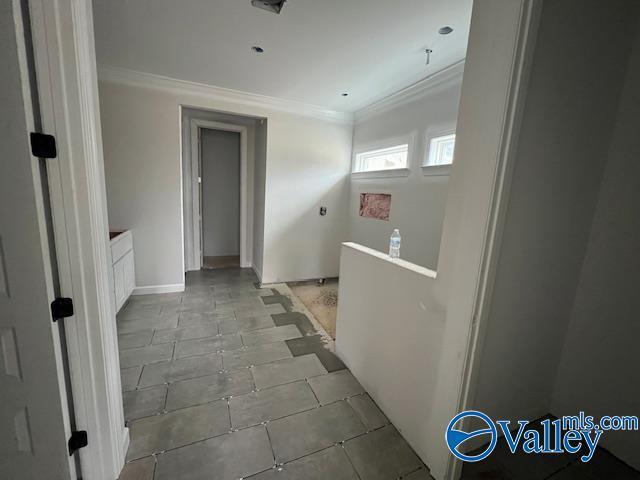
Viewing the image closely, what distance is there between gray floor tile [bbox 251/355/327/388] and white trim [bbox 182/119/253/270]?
2861mm

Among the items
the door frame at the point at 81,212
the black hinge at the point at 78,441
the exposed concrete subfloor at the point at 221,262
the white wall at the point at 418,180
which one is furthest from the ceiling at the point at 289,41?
the exposed concrete subfloor at the point at 221,262

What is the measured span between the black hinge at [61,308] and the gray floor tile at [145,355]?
4.36ft

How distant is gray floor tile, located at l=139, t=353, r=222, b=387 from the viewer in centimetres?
182

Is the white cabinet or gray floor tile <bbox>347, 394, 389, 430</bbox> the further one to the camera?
the white cabinet

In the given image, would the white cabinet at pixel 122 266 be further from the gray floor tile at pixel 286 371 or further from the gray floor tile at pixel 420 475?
the gray floor tile at pixel 420 475

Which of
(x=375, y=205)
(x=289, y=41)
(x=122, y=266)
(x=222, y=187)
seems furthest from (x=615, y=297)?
(x=222, y=187)

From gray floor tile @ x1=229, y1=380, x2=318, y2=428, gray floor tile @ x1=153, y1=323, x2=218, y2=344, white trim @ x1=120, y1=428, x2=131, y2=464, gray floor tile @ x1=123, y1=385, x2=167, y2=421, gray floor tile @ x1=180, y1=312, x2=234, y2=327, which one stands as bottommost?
gray floor tile @ x1=123, y1=385, x2=167, y2=421

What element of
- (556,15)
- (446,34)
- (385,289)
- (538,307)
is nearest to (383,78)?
(446,34)

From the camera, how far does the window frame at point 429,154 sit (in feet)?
7.95

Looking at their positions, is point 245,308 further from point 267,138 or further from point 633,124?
point 633,124

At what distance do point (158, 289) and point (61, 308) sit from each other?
2743 mm

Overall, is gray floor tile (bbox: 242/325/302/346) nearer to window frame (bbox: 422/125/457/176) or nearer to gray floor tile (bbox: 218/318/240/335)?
gray floor tile (bbox: 218/318/240/335)

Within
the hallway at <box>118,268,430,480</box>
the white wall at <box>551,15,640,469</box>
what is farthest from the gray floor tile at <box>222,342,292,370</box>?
the white wall at <box>551,15,640,469</box>

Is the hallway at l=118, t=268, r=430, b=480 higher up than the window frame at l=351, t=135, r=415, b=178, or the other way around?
the window frame at l=351, t=135, r=415, b=178
